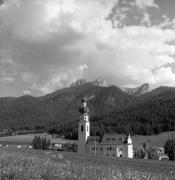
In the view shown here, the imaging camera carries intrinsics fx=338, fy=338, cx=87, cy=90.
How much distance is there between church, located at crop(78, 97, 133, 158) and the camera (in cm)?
13362

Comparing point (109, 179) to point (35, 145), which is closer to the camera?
point (109, 179)

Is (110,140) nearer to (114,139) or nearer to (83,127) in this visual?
(114,139)

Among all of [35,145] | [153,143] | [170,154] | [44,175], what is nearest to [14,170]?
[44,175]

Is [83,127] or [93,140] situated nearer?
[83,127]

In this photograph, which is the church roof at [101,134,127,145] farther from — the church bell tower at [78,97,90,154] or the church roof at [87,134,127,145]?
the church bell tower at [78,97,90,154]

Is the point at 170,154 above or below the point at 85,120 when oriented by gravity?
below

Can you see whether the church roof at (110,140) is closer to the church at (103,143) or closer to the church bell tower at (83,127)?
the church at (103,143)

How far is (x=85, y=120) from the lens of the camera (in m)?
138

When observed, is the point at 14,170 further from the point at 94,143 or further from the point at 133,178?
the point at 94,143

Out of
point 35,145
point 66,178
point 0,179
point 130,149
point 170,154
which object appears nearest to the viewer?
point 0,179

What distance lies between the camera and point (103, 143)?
137750 mm

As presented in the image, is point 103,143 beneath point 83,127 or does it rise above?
beneath

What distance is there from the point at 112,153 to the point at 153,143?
69.4 meters

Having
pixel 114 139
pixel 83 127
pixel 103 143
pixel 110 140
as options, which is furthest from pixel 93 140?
pixel 114 139
